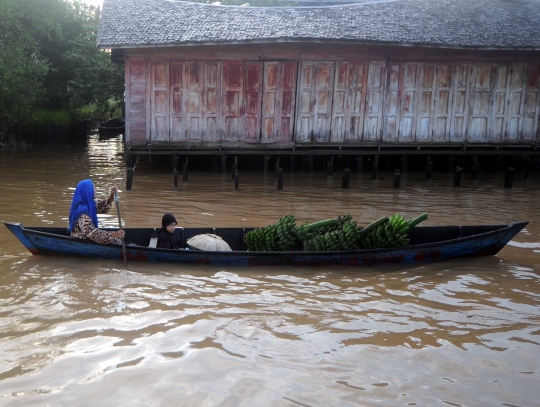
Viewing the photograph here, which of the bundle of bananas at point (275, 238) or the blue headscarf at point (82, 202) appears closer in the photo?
the blue headscarf at point (82, 202)

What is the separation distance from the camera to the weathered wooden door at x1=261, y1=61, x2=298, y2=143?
14969 millimetres

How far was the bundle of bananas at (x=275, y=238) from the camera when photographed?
315 inches

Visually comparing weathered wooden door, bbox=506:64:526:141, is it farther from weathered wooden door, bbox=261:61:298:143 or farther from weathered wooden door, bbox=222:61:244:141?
weathered wooden door, bbox=222:61:244:141

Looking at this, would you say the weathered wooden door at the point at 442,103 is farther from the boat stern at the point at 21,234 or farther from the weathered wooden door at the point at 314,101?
the boat stern at the point at 21,234

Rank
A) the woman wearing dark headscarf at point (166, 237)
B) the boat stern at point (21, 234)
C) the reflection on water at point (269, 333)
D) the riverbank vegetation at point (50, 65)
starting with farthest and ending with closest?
the riverbank vegetation at point (50, 65), the woman wearing dark headscarf at point (166, 237), the boat stern at point (21, 234), the reflection on water at point (269, 333)

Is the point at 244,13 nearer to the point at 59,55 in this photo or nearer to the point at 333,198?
the point at 333,198

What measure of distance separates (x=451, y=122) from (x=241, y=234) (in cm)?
930

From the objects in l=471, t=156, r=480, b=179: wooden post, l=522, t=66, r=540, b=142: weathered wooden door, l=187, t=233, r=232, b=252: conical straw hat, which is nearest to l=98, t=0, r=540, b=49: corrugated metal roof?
l=522, t=66, r=540, b=142: weathered wooden door

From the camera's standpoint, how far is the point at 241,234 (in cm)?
838

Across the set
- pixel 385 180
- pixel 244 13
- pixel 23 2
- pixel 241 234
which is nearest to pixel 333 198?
pixel 385 180

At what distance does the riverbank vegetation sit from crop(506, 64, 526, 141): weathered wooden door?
14362 mm

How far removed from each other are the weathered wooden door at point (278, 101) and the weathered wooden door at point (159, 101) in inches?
97.3

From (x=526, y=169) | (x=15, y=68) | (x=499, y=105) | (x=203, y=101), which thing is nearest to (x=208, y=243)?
(x=203, y=101)

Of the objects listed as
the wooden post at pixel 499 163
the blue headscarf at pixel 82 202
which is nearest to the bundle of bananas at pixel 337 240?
the blue headscarf at pixel 82 202
